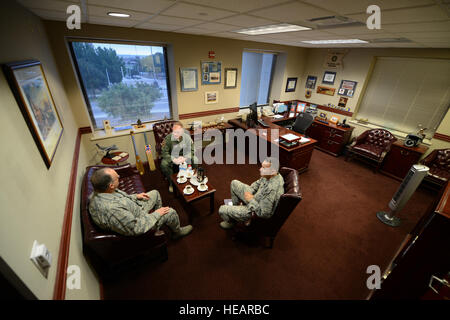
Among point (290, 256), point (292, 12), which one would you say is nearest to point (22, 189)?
point (292, 12)

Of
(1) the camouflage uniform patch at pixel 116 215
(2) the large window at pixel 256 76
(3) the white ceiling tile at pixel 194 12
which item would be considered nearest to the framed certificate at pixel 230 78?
(2) the large window at pixel 256 76

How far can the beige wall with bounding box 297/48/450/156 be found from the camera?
3.45 m

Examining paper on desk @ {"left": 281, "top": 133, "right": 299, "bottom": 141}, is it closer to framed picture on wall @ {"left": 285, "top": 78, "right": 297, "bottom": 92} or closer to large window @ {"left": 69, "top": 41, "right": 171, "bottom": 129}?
framed picture on wall @ {"left": 285, "top": 78, "right": 297, "bottom": 92}

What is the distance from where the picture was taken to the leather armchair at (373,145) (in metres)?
3.96

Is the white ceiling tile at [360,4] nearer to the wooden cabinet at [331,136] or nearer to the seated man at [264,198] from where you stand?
the seated man at [264,198]

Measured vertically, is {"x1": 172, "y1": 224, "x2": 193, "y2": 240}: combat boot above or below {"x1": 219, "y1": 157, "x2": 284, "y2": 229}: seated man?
below

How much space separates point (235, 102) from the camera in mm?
4824

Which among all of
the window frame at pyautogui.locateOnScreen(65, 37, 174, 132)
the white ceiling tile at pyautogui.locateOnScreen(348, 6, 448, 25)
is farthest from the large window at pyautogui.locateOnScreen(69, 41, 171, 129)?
the white ceiling tile at pyautogui.locateOnScreen(348, 6, 448, 25)

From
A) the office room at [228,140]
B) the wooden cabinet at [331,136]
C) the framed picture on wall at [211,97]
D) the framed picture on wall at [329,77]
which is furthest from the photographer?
the framed picture on wall at [329,77]

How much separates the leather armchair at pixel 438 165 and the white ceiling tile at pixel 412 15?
10.3 ft

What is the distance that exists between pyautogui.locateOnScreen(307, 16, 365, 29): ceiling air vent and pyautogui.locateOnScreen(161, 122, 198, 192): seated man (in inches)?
93.5

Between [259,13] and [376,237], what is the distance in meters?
3.22

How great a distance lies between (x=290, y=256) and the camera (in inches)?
91.2

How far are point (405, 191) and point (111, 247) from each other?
148 inches
